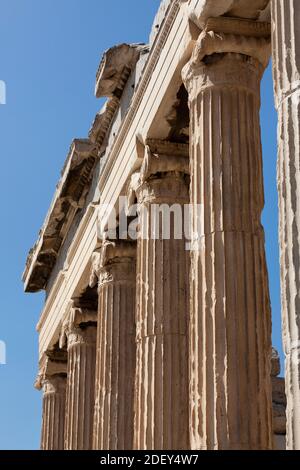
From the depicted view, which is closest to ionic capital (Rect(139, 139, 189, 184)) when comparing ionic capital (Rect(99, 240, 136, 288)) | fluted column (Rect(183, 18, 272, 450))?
fluted column (Rect(183, 18, 272, 450))

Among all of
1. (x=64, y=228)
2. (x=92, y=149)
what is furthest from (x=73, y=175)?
(x=64, y=228)

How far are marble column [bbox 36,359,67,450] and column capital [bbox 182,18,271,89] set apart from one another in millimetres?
17101

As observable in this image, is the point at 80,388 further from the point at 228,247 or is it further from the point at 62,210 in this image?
the point at 228,247

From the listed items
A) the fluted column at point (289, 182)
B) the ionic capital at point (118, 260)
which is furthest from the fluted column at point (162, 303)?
the fluted column at point (289, 182)

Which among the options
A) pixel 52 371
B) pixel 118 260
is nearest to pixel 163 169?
pixel 118 260

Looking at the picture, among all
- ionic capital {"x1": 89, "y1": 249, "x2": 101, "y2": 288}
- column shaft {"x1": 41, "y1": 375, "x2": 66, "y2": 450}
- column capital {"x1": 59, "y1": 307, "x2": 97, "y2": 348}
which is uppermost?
ionic capital {"x1": 89, "y1": 249, "x2": 101, "y2": 288}

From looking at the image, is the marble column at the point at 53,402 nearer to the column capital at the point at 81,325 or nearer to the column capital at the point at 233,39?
the column capital at the point at 81,325

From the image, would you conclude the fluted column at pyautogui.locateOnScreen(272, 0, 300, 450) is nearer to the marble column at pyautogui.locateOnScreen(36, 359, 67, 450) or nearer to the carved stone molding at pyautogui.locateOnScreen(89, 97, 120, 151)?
the carved stone molding at pyautogui.locateOnScreen(89, 97, 120, 151)

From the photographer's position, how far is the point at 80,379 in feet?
85.8

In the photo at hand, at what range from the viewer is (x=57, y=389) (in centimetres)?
3136

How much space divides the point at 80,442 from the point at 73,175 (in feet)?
21.1

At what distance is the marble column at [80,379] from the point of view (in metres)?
25.7

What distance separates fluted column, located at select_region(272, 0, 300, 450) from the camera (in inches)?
394

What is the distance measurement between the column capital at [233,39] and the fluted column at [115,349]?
738 centimetres
